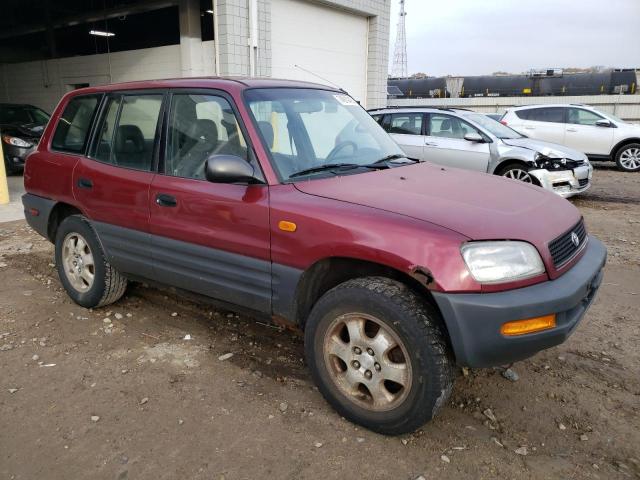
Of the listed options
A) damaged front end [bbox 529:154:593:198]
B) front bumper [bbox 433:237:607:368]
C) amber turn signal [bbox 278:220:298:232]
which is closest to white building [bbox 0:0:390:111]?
damaged front end [bbox 529:154:593:198]

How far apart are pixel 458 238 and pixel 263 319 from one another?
4.44ft

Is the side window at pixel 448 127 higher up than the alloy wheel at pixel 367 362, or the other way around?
the side window at pixel 448 127

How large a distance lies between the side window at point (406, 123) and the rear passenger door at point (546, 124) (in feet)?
16.2

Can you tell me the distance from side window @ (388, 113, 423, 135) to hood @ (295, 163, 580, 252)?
594cm

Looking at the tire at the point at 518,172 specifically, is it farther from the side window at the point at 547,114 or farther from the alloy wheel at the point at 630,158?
the alloy wheel at the point at 630,158

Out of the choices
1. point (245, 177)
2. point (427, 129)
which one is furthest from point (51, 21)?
point (245, 177)

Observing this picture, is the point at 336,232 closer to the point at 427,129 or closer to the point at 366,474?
the point at 366,474

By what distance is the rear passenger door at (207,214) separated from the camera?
9.88 ft

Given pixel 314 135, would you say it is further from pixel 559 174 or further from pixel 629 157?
pixel 629 157

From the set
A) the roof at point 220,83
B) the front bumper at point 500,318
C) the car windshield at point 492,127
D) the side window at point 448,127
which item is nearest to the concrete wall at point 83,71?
the side window at point 448,127

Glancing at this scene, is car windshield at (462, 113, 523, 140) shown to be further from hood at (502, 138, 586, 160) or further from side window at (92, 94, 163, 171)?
side window at (92, 94, 163, 171)

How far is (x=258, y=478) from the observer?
95.1 inches

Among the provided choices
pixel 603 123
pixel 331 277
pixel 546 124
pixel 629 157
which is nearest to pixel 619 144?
pixel 629 157

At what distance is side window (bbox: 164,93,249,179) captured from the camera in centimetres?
322
